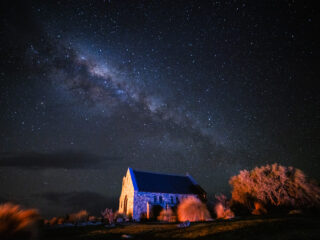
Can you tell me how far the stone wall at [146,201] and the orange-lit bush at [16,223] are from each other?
23.7m

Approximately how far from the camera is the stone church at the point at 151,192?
28156 mm

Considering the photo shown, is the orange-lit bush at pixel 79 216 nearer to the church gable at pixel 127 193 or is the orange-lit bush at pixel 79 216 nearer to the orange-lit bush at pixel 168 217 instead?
the church gable at pixel 127 193

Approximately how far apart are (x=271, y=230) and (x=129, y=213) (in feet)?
80.3

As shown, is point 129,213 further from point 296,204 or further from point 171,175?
point 296,204

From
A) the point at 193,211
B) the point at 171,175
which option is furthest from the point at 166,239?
the point at 171,175

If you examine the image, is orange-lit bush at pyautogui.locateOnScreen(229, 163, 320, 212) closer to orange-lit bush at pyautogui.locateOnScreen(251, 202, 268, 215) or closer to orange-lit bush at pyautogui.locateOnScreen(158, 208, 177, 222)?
orange-lit bush at pyautogui.locateOnScreen(251, 202, 268, 215)

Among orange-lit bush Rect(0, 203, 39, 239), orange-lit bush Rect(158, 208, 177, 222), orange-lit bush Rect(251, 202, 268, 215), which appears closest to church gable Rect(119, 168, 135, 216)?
orange-lit bush Rect(158, 208, 177, 222)

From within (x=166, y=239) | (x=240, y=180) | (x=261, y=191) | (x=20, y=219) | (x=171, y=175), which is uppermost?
(x=171, y=175)

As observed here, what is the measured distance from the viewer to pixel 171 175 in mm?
39438

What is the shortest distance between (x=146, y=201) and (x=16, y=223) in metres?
25.3

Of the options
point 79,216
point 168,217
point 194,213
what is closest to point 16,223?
point 194,213

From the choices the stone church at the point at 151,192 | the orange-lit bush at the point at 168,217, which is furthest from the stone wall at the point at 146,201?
the orange-lit bush at the point at 168,217

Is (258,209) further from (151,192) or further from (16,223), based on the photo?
(16,223)

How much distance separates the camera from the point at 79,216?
25047 mm
